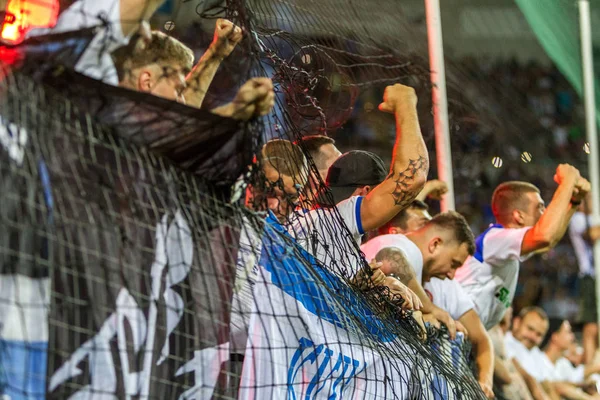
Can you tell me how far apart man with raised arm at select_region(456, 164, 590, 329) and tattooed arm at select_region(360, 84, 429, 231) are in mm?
1635

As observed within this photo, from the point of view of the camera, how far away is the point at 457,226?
4496mm

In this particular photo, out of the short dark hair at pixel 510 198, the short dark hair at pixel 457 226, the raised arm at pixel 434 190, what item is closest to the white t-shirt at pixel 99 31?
the short dark hair at pixel 457 226

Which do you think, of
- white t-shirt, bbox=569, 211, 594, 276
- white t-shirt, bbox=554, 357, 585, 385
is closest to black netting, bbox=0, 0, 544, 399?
white t-shirt, bbox=554, 357, 585, 385

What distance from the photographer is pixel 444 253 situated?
4.44m

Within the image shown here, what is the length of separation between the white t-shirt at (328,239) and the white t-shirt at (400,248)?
76 cm

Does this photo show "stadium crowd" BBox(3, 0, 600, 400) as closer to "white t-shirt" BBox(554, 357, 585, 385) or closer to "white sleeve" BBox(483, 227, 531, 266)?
"white sleeve" BBox(483, 227, 531, 266)

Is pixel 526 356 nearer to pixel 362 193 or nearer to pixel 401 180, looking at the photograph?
pixel 362 193

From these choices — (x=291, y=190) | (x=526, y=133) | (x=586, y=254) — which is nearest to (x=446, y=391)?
(x=291, y=190)

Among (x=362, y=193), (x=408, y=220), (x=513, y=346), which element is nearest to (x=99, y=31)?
(x=362, y=193)

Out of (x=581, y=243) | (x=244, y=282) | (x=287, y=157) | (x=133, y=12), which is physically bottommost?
(x=244, y=282)

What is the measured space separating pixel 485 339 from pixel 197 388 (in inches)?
110

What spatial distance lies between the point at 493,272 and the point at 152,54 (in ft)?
10.4

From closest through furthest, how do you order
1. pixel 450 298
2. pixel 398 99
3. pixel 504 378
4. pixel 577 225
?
pixel 398 99, pixel 450 298, pixel 504 378, pixel 577 225

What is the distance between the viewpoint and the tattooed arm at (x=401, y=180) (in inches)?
146
